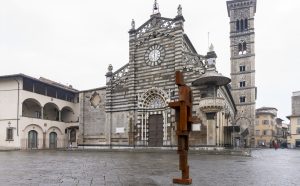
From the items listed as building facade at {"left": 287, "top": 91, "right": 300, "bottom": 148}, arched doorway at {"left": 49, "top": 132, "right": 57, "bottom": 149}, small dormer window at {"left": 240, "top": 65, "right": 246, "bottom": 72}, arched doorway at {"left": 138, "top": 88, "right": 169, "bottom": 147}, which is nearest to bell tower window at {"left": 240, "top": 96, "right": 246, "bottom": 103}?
small dormer window at {"left": 240, "top": 65, "right": 246, "bottom": 72}

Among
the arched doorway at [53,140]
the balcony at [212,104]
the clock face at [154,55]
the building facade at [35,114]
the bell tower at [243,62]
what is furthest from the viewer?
the bell tower at [243,62]

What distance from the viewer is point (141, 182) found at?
9172 millimetres

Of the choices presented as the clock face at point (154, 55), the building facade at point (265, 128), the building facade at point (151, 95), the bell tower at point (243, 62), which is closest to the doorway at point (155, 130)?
the building facade at point (151, 95)

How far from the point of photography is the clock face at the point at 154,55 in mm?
35344

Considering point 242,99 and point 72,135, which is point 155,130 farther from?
point 242,99

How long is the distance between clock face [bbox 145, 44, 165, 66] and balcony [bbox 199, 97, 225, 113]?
7.97 meters

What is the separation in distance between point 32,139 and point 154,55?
1897cm

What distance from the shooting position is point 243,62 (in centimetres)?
6384

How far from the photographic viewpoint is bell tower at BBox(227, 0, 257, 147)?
62344mm

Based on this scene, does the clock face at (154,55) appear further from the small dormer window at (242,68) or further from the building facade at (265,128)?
the building facade at (265,128)

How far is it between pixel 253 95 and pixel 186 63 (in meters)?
33.6

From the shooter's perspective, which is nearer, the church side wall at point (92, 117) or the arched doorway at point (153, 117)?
the arched doorway at point (153, 117)

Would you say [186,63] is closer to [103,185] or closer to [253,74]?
[103,185]

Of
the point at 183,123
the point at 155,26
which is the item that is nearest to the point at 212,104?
the point at 155,26
